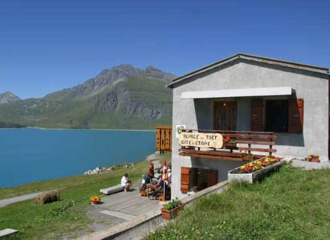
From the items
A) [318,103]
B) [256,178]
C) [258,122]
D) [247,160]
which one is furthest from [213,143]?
[318,103]

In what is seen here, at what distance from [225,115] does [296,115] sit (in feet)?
11.0

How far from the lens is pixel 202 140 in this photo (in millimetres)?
13055

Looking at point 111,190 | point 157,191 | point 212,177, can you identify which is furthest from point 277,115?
point 111,190

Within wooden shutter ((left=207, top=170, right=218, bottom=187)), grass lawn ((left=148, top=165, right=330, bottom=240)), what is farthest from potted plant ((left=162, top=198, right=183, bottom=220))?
wooden shutter ((left=207, top=170, right=218, bottom=187))

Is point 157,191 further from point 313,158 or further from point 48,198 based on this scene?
point 48,198

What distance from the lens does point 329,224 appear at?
5.86 metres

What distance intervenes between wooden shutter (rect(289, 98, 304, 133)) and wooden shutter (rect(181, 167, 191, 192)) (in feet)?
16.7

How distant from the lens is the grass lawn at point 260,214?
5.50 metres

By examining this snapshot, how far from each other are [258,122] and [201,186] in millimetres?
4198

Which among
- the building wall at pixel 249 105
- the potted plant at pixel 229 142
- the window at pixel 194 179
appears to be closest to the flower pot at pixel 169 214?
the potted plant at pixel 229 142

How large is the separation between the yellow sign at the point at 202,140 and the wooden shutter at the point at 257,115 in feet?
7.05

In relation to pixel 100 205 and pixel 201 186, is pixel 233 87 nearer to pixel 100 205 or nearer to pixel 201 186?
pixel 201 186

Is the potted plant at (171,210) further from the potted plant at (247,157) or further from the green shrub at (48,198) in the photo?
the green shrub at (48,198)

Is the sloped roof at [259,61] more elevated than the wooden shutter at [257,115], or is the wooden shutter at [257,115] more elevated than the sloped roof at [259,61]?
the sloped roof at [259,61]
